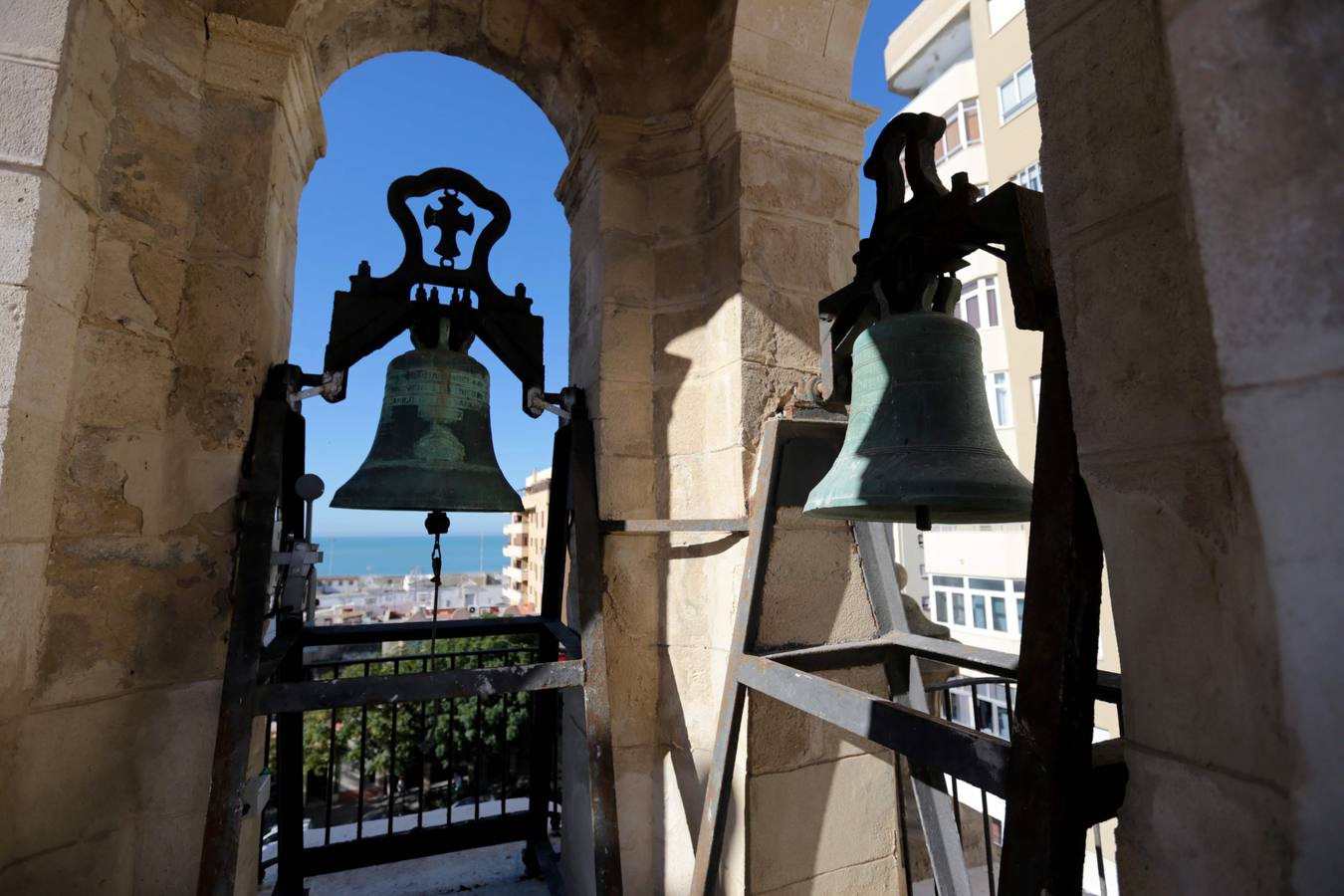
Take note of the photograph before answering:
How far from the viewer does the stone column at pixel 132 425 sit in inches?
56.4

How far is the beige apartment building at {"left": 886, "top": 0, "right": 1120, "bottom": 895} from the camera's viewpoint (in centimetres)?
1061

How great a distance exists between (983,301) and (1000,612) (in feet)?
17.7

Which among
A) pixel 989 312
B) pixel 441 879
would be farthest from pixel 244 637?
pixel 989 312

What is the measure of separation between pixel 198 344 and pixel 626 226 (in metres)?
1.43

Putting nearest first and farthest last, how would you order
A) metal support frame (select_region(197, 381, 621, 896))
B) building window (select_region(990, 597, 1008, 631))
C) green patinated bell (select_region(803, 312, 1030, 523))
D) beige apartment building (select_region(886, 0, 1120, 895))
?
green patinated bell (select_region(803, 312, 1030, 523))
metal support frame (select_region(197, 381, 621, 896))
beige apartment building (select_region(886, 0, 1120, 895))
building window (select_region(990, 597, 1008, 631))

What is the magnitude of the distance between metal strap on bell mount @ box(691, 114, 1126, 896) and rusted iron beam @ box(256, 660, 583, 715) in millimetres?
531

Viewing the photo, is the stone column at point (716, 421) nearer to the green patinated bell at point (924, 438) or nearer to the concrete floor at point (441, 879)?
the concrete floor at point (441, 879)

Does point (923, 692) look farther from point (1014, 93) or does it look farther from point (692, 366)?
point (1014, 93)

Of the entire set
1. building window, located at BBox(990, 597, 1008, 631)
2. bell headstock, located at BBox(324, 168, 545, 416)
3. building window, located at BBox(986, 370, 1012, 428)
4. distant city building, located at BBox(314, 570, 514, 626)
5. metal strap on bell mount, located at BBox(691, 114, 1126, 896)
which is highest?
building window, located at BBox(986, 370, 1012, 428)

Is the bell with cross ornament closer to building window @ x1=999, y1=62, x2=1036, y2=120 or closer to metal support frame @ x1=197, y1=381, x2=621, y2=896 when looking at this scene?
metal support frame @ x1=197, y1=381, x2=621, y2=896

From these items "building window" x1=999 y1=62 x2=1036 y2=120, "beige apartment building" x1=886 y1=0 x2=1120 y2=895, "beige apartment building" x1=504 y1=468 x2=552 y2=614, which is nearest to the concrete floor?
"beige apartment building" x1=886 y1=0 x2=1120 y2=895

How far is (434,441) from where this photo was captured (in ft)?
6.88

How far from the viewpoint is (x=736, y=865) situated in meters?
1.86

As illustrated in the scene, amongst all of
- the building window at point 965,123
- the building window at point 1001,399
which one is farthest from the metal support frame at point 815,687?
the building window at point 965,123
